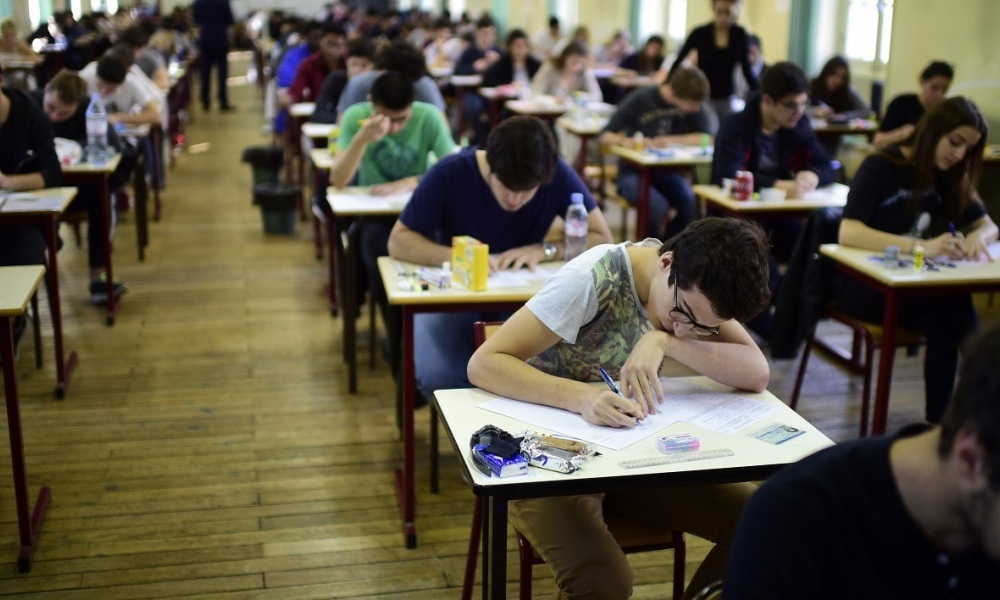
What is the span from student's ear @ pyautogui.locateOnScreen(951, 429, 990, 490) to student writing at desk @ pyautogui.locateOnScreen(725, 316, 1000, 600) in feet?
0.15

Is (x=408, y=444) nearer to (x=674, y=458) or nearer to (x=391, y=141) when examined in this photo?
(x=674, y=458)

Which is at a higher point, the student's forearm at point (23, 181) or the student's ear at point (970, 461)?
the student's ear at point (970, 461)

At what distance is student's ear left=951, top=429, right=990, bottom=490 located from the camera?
1.06m

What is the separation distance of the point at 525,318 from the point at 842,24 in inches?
297

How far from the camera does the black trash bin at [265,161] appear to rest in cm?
740

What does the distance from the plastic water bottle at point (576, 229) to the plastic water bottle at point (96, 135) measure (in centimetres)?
268

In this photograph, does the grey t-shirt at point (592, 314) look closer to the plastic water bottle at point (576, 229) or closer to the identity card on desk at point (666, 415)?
the identity card on desk at point (666, 415)

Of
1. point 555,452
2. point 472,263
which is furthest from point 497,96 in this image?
point 555,452

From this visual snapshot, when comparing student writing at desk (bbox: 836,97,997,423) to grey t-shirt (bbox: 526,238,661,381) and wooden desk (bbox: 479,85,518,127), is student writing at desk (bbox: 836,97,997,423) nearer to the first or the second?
grey t-shirt (bbox: 526,238,661,381)

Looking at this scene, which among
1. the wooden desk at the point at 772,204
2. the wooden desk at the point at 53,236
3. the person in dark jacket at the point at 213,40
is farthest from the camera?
the person in dark jacket at the point at 213,40

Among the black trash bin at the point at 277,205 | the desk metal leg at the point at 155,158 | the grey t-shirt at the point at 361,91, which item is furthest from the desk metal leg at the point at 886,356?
the desk metal leg at the point at 155,158

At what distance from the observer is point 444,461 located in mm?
3633

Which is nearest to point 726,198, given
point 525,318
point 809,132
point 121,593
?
point 809,132

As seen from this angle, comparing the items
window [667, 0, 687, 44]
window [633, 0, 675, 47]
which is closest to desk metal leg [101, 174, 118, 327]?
window [667, 0, 687, 44]
